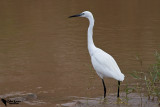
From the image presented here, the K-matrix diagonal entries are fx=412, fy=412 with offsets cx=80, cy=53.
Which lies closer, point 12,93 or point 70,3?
point 12,93

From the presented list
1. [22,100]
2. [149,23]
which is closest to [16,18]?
[149,23]

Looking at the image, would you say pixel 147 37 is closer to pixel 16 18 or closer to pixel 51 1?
pixel 16 18

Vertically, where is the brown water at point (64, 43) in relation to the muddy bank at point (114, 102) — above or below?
above

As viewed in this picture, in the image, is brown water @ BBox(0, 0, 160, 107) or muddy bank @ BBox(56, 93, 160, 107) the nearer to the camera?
muddy bank @ BBox(56, 93, 160, 107)

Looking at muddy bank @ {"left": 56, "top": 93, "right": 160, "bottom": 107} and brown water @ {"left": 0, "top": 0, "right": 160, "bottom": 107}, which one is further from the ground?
brown water @ {"left": 0, "top": 0, "right": 160, "bottom": 107}

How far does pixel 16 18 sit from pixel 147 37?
203 inches

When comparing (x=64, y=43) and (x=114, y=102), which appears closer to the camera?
(x=114, y=102)

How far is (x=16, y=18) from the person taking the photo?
14227mm

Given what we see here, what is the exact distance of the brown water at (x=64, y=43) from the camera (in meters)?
7.54

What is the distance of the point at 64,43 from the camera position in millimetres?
10609

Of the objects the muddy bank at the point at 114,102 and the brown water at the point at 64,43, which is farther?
the brown water at the point at 64,43

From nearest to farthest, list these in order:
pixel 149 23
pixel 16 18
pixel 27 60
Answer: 1. pixel 27 60
2. pixel 149 23
3. pixel 16 18

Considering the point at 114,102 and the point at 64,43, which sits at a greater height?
the point at 64,43

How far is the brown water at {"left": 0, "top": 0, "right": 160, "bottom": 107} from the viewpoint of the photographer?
7.54 meters
